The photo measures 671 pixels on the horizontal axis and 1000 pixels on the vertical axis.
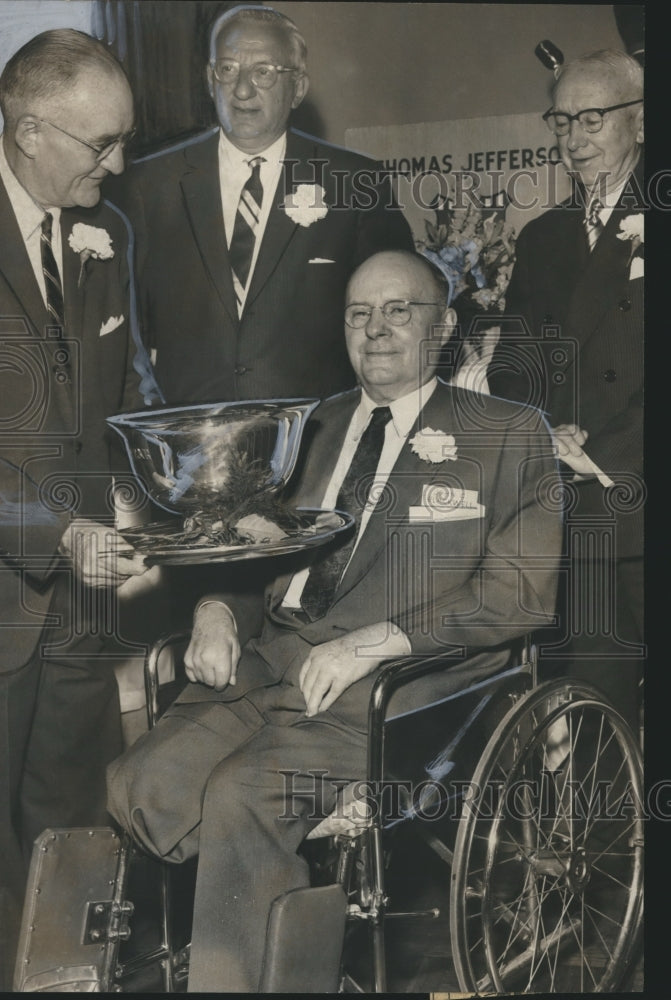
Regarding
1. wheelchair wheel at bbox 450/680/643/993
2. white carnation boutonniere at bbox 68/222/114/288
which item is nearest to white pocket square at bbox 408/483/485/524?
wheelchair wheel at bbox 450/680/643/993

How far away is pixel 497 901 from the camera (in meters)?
3.06

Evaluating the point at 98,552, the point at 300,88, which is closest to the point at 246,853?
the point at 98,552

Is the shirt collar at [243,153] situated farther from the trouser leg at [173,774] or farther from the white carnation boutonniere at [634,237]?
the trouser leg at [173,774]

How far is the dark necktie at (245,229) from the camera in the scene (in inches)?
120

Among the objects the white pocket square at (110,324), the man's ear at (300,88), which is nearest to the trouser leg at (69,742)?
the white pocket square at (110,324)

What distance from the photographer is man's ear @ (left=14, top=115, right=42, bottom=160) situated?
2.99 meters

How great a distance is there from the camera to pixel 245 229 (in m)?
3.05

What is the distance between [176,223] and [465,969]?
214 cm

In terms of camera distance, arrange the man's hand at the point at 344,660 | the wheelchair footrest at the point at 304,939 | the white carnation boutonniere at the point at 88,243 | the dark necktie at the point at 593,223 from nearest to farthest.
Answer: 1. the wheelchair footrest at the point at 304,939
2. the man's hand at the point at 344,660
3. the white carnation boutonniere at the point at 88,243
4. the dark necktie at the point at 593,223

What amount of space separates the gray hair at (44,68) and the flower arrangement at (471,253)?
99 centimetres

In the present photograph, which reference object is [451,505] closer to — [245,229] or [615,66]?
[245,229]

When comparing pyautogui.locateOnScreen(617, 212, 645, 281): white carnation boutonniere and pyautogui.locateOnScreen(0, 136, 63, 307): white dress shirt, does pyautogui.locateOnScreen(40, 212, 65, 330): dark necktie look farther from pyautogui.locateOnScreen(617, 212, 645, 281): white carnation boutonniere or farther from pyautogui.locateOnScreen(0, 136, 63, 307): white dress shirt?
pyautogui.locateOnScreen(617, 212, 645, 281): white carnation boutonniere

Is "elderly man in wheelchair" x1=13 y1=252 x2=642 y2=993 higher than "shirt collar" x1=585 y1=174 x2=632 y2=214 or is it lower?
lower

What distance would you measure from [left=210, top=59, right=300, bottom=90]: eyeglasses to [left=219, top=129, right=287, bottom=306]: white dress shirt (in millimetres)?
140
